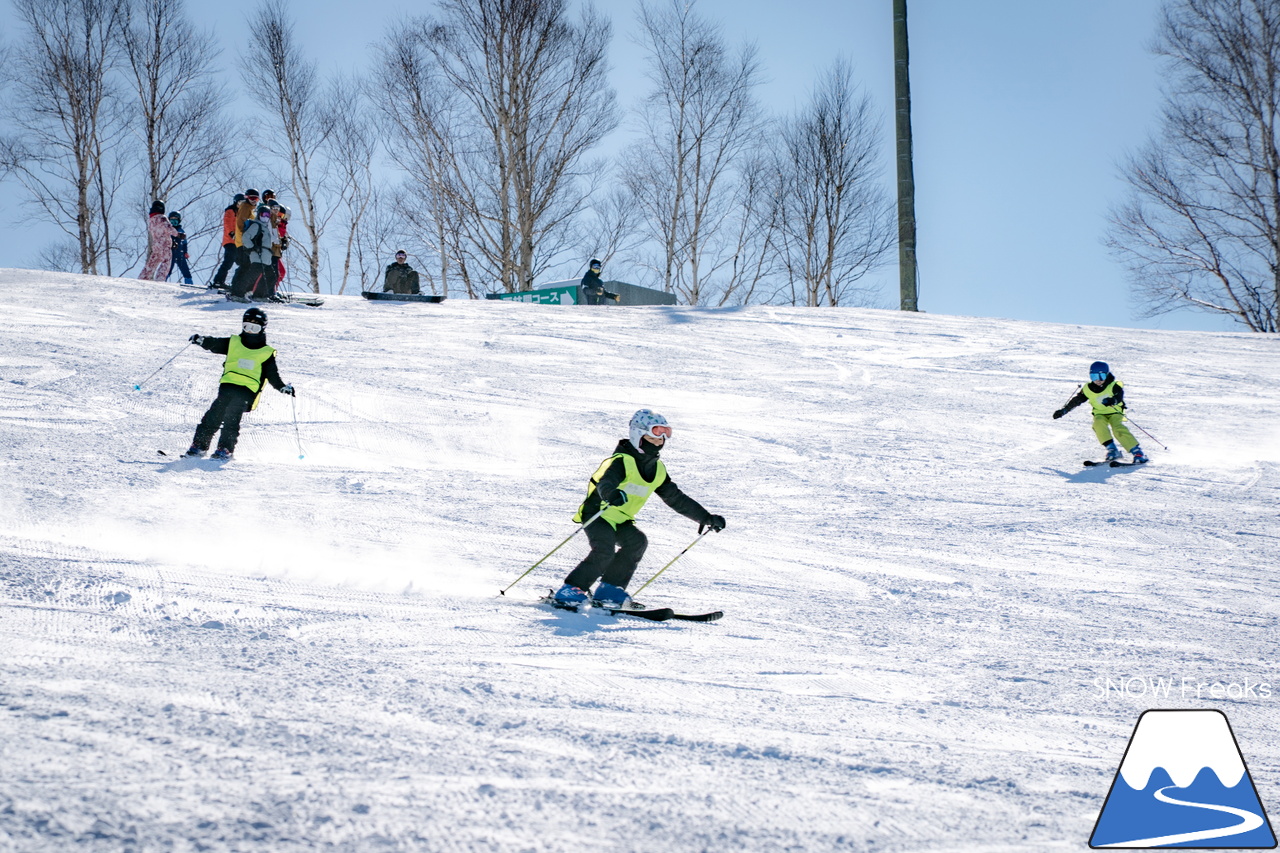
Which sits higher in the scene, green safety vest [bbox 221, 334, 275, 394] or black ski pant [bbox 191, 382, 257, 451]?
green safety vest [bbox 221, 334, 275, 394]

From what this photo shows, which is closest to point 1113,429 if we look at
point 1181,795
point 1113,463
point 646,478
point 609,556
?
point 1113,463

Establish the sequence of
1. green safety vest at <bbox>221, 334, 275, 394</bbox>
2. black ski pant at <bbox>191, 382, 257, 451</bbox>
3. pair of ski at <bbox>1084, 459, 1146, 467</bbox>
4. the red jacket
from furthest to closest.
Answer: the red jacket
pair of ski at <bbox>1084, 459, 1146, 467</bbox>
green safety vest at <bbox>221, 334, 275, 394</bbox>
black ski pant at <bbox>191, 382, 257, 451</bbox>

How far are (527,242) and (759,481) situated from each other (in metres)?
18.3

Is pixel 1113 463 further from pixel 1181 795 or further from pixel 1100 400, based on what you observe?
pixel 1181 795

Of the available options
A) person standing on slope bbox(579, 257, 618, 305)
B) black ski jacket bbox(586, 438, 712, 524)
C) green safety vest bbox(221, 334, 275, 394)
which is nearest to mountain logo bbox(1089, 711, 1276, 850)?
black ski jacket bbox(586, 438, 712, 524)

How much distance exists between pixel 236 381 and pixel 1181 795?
777 cm

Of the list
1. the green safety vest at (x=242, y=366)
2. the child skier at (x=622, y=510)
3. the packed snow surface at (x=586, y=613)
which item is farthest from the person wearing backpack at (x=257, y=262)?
the child skier at (x=622, y=510)

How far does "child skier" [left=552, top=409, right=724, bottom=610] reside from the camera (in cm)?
530

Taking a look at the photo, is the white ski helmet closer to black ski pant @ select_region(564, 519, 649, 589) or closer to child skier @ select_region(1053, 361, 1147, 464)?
black ski pant @ select_region(564, 519, 649, 589)

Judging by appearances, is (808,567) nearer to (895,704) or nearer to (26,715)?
(895,704)

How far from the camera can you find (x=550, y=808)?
2.56 metres

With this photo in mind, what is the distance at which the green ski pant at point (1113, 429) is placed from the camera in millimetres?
9508

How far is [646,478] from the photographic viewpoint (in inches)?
216

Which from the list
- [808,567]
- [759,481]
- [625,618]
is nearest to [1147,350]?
[759,481]
